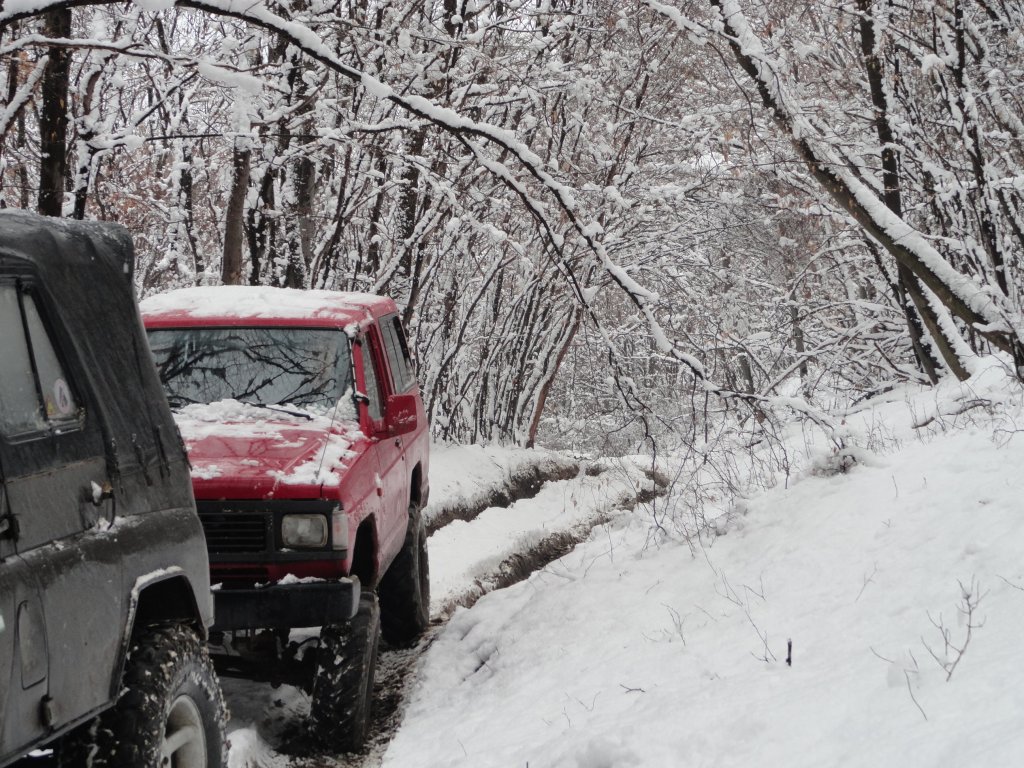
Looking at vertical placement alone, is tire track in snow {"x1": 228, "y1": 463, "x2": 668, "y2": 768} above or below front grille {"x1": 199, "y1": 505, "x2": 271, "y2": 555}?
below

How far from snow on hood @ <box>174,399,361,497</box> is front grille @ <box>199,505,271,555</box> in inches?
5.6

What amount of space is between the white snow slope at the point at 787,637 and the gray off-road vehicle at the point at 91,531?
1.55 meters

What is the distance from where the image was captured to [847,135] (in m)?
11.6

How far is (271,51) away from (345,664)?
8019 millimetres

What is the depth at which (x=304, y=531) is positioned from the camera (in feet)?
15.1

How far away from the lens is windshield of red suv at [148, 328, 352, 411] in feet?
17.8

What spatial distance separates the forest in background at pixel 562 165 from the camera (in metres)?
6.89

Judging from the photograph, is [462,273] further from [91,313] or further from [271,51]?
[91,313]

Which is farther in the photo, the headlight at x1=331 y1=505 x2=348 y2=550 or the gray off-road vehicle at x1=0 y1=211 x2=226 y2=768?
the headlight at x1=331 y1=505 x2=348 y2=550

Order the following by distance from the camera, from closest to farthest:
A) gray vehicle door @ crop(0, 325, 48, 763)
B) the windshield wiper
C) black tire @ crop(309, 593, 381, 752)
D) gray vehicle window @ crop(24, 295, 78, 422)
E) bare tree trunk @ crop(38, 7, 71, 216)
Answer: gray vehicle door @ crop(0, 325, 48, 763) < gray vehicle window @ crop(24, 295, 78, 422) < black tire @ crop(309, 593, 381, 752) < the windshield wiper < bare tree trunk @ crop(38, 7, 71, 216)

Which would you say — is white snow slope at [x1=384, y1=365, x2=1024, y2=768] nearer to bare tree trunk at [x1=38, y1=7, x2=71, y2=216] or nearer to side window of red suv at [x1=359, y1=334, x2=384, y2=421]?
side window of red suv at [x1=359, y1=334, x2=384, y2=421]

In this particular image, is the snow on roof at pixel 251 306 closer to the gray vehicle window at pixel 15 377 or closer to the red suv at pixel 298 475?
the red suv at pixel 298 475

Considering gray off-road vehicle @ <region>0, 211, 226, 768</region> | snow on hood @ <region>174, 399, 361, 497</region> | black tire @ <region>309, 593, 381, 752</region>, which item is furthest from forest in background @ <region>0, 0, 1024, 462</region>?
black tire @ <region>309, 593, 381, 752</region>

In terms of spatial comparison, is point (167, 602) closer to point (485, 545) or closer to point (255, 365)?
point (255, 365)
